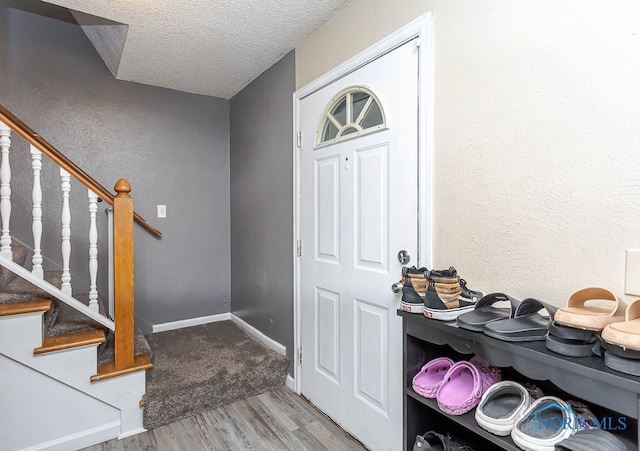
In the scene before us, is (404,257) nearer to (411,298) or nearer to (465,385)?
(411,298)

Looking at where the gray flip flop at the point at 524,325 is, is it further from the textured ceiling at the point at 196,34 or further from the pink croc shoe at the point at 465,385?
the textured ceiling at the point at 196,34

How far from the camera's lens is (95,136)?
2766 mm

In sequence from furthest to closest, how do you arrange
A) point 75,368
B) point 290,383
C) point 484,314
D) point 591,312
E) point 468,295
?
point 290,383 → point 75,368 → point 468,295 → point 484,314 → point 591,312

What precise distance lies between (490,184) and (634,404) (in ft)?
2.36

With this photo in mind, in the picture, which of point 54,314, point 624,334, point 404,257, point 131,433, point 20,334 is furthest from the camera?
point 54,314

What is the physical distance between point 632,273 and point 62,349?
231 cm

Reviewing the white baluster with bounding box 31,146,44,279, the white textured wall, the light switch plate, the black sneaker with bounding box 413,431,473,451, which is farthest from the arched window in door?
the white baluster with bounding box 31,146,44,279

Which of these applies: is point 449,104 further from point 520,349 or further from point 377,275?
point 520,349

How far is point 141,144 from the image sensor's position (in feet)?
9.65

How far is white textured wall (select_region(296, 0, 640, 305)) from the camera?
91 cm

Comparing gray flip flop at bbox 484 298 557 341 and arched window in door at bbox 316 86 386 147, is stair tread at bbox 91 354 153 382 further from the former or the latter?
gray flip flop at bbox 484 298 557 341

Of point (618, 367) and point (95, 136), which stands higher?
point (95, 136)

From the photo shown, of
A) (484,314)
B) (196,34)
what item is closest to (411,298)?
(484,314)

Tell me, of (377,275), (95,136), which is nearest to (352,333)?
(377,275)
